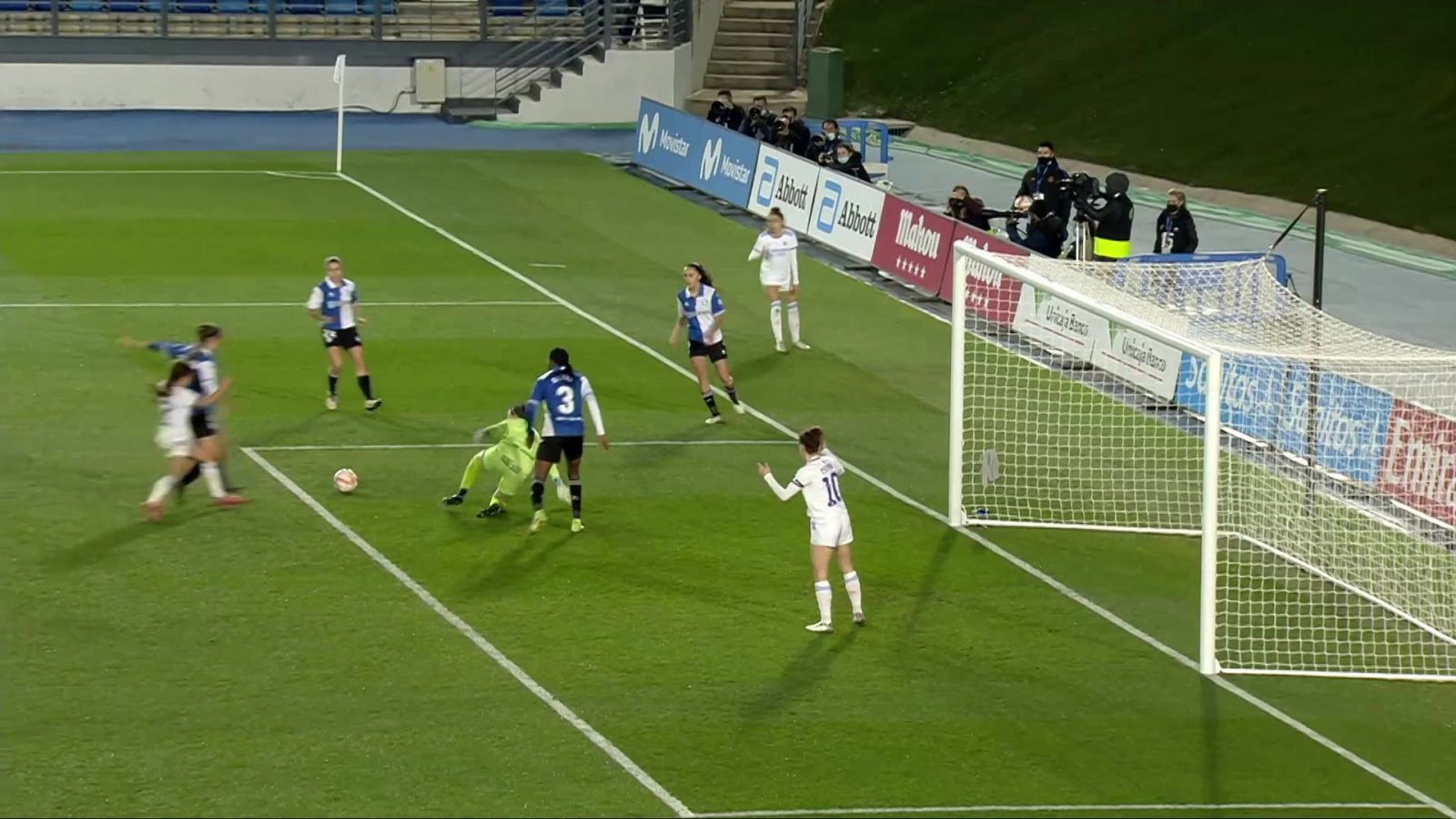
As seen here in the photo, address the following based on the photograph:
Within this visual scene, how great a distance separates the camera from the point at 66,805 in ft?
47.2

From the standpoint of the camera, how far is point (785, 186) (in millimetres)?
39250

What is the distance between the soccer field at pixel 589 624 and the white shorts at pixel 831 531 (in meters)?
0.89

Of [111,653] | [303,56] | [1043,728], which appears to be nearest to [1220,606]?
[1043,728]

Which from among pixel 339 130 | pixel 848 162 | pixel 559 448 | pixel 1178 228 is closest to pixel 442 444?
pixel 559 448

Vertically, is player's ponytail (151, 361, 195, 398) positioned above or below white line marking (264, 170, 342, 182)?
below

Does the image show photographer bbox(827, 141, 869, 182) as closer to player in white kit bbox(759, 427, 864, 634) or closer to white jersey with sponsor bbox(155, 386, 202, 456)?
white jersey with sponsor bbox(155, 386, 202, 456)

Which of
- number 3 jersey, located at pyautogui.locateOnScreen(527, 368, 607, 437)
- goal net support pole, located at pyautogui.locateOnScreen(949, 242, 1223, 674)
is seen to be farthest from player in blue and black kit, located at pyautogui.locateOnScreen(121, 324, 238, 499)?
goal net support pole, located at pyautogui.locateOnScreen(949, 242, 1223, 674)

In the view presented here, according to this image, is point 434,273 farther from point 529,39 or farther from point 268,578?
point 529,39

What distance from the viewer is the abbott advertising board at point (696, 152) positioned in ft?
136

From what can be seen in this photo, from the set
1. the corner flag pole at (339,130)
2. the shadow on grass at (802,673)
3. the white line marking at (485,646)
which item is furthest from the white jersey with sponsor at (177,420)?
the corner flag pole at (339,130)

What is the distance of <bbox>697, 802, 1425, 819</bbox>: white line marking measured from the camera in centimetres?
1470

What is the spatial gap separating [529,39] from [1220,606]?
38314 millimetres

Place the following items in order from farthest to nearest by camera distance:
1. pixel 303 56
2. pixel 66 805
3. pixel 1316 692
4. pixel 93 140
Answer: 1. pixel 303 56
2. pixel 93 140
3. pixel 1316 692
4. pixel 66 805

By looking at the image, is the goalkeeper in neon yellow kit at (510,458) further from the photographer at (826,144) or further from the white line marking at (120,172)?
the white line marking at (120,172)
